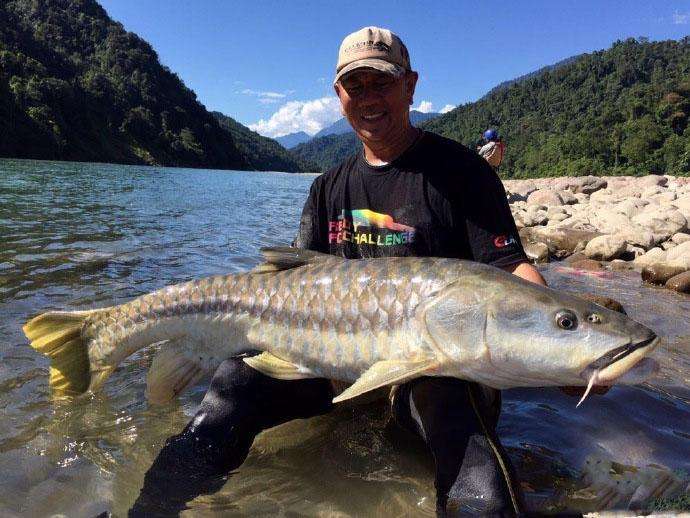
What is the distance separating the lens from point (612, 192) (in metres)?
24.5

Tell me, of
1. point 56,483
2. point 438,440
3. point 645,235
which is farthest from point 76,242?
point 645,235

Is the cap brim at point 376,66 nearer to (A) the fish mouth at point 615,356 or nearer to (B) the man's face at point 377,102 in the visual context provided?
(B) the man's face at point 377,102

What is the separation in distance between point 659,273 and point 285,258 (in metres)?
7.48

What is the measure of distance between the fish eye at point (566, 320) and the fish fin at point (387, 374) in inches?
22.9

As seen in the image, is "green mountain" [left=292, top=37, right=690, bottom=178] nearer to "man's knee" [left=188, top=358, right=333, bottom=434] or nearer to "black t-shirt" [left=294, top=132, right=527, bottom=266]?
"black t-shirt" [left=294, top=132, right=527, bottom=266]

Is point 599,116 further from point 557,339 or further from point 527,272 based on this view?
point 557,339

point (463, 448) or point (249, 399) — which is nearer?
point (463, 448)

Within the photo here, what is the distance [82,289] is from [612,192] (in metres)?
23.9

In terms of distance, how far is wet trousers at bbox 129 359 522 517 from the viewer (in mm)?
2322

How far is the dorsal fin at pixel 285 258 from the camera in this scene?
3322 mm

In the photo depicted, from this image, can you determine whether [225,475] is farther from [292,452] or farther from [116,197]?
[116,197]

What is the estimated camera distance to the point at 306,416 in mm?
3307

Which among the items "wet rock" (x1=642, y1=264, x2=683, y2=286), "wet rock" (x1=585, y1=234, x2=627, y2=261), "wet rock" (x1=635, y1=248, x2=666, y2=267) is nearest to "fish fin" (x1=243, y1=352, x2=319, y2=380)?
"wet rock" (x1=642, y1=264, x2=683, y2=286)

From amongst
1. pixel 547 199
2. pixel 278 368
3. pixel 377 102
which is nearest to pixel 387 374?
pixel 278 368
